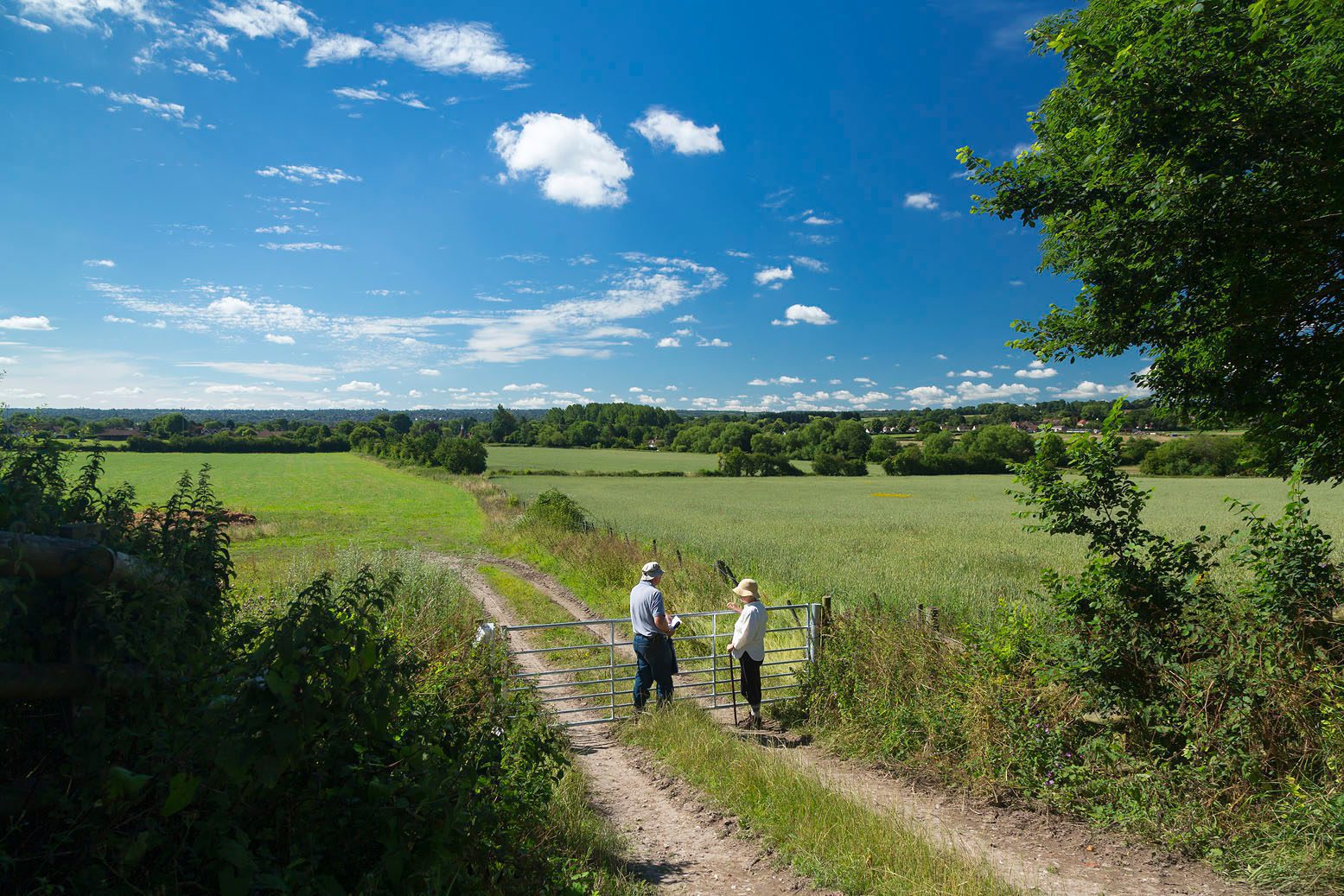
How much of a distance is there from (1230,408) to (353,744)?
8678mm

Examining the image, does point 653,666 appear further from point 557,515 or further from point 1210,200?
point 557,515

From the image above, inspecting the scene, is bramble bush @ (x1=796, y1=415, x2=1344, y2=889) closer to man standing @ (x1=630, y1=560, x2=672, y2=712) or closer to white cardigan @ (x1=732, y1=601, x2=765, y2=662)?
white cardigan @ (x1=732, y1=601, x2=765, y2=662)

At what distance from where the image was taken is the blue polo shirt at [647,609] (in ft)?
26.0

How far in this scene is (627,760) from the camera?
24.1 ft

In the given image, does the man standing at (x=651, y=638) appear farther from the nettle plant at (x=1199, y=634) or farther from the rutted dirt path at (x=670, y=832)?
the nettle plant at (x=1199, y=634)

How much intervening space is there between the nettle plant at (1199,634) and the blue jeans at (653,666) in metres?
4.11

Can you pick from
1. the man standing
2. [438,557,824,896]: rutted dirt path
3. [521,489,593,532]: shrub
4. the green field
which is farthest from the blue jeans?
the green field

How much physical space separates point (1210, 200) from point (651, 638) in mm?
6813

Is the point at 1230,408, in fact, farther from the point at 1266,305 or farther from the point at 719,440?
the point at 719,440

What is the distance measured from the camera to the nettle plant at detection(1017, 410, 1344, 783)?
5.41 m

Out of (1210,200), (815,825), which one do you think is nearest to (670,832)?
Result: (815,825)

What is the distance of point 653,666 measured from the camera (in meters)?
8.04

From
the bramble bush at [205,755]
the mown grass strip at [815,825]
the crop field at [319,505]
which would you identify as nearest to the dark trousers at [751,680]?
the mown grass strip at [815,825]

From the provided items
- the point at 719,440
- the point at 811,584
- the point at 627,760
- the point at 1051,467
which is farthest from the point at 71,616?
the point at 719,440
